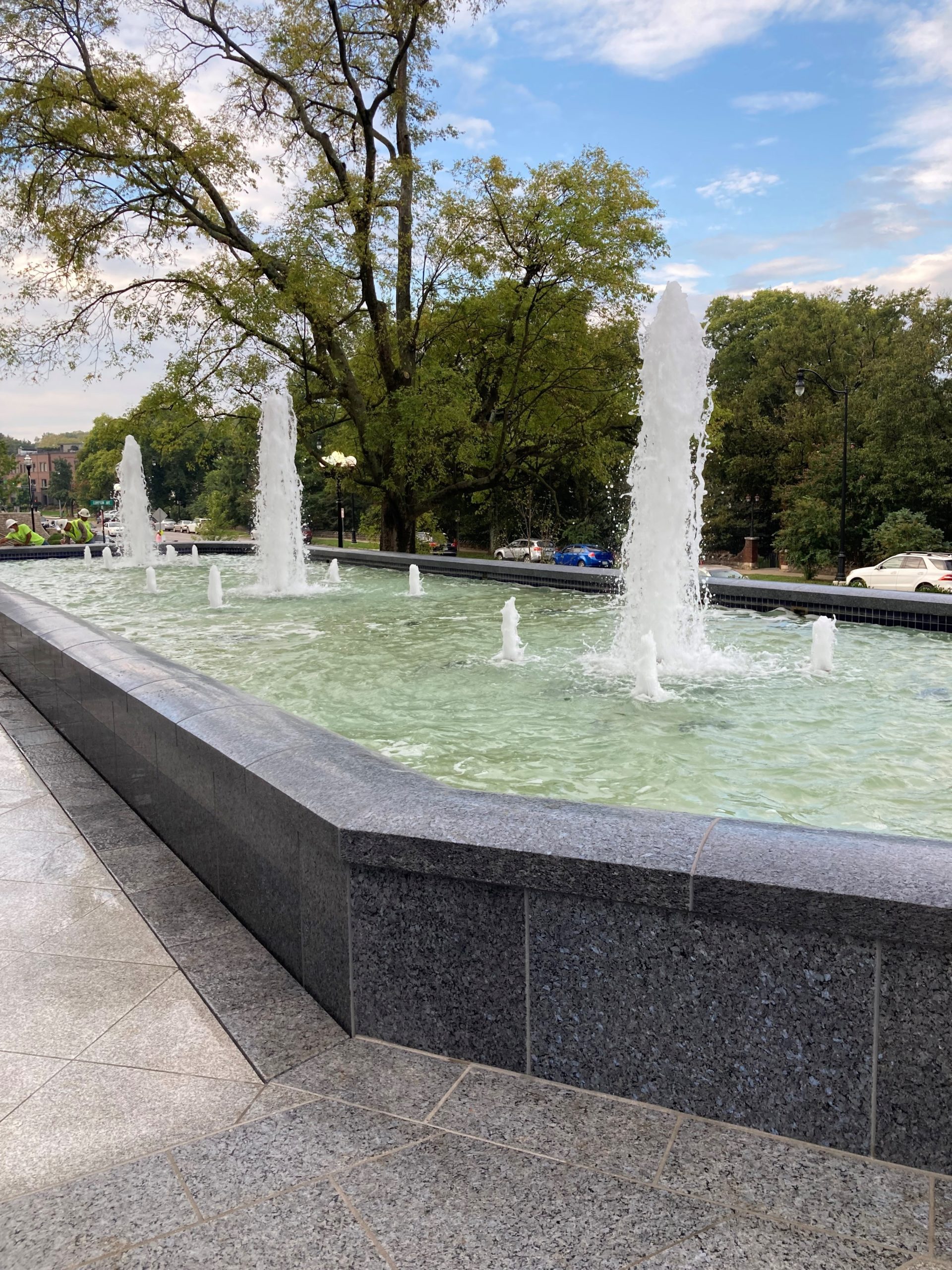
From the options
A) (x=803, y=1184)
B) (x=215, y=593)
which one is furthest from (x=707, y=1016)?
(x=215, y=593)

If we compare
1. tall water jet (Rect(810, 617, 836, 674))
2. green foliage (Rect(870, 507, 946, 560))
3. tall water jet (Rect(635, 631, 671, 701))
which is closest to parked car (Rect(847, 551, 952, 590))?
green foliage (Rect(870, 507, 946, 560))

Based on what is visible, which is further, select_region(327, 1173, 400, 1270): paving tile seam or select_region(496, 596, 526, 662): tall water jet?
select_region(496, 596, 526, 662): tall water jet

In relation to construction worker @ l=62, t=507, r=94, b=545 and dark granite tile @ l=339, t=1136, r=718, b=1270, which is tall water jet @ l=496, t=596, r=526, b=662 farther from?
construction worker @ l=62, t=507, r=94, b=545

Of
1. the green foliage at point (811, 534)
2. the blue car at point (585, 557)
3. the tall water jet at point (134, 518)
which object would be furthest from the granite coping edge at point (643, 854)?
the green foliage at point (811, 534)

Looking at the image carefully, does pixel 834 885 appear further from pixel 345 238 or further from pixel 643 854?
pixel 345 238

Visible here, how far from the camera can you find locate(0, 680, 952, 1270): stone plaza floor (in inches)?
86.3

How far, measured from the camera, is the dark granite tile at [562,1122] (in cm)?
252

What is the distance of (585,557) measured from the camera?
129 feet

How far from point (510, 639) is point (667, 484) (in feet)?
7.71

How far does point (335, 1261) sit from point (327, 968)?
1.13 meters

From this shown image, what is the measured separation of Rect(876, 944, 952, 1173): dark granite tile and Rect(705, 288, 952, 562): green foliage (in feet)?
105

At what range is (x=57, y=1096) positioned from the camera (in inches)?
111

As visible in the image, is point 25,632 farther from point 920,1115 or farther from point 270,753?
point 920,1115

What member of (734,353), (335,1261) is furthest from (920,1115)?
(734,353)
